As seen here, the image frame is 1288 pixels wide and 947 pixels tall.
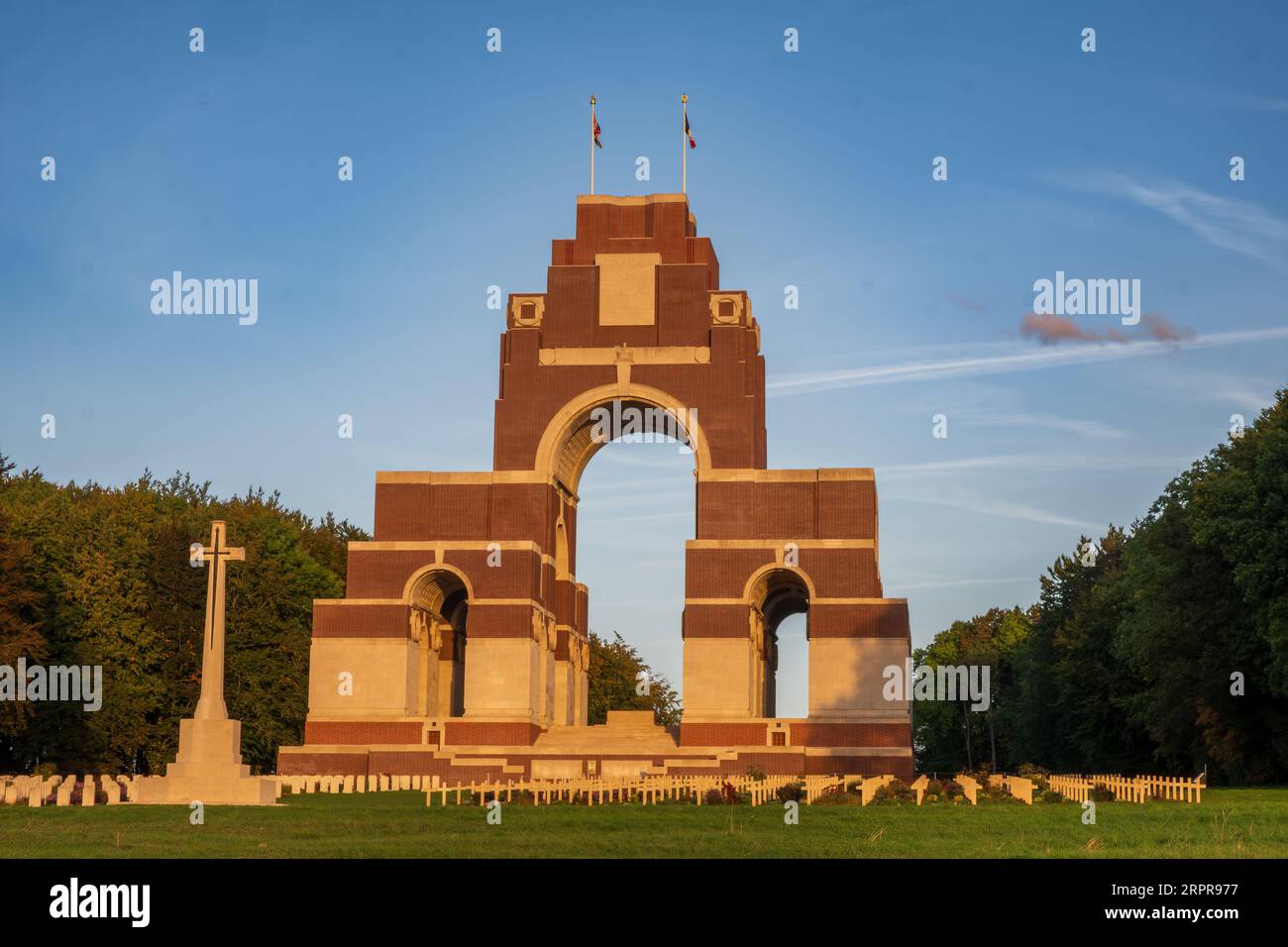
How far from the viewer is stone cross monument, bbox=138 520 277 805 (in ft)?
127

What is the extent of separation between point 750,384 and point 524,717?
54.8ft

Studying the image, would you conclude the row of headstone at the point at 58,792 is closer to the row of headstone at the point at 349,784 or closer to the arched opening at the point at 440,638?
the row of headstone at the point at 349,784

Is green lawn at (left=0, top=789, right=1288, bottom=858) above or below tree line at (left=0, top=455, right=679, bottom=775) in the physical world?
below

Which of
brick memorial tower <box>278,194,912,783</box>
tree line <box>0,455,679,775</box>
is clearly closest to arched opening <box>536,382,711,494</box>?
brick memorial tower <box>278,194,912,783</box>

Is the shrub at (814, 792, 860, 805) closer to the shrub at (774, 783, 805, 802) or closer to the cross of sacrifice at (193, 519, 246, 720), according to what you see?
the shrub at (774, 783, 805, 802)

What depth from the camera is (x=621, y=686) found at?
10075 cm

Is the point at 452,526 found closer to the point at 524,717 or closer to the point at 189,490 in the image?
the point at 524,717

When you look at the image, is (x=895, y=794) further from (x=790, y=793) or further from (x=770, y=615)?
(x=770, y=615)

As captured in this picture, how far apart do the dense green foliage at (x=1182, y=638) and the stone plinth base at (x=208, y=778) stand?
1179 inches

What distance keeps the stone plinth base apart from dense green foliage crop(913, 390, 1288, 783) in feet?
98.3

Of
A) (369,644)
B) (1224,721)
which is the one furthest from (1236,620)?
(369,644)

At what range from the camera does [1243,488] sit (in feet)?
169

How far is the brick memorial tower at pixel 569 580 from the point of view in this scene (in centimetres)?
6341

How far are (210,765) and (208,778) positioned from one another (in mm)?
318
